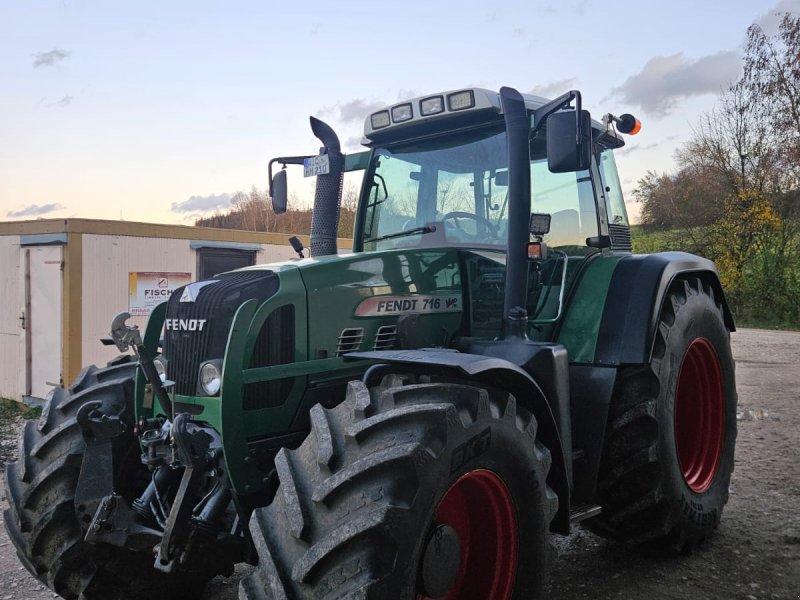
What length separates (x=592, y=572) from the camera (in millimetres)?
4117

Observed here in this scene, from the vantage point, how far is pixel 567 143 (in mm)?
3414

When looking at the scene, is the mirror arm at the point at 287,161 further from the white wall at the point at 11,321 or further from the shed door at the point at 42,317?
the white wall at the point at 11,321

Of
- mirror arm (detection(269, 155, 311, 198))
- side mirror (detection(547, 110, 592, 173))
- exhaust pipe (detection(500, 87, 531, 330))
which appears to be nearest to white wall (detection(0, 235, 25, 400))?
mirror arm (detection(269, 155, 311, 198))

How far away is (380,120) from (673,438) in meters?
2.49

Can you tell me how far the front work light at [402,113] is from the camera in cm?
414

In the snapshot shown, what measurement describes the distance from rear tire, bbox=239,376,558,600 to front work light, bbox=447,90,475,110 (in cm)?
178

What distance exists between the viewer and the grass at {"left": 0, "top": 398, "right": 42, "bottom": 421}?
10594mm

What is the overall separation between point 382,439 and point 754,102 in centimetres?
2546

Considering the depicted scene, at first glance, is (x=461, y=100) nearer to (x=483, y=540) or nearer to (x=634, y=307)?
(x=634, y=307)

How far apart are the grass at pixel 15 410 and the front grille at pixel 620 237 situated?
9029 millimetres

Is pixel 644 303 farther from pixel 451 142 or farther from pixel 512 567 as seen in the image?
pixel 512 567

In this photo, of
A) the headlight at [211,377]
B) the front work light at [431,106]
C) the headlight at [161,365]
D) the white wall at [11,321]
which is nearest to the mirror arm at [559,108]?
the front work light at [431,106]

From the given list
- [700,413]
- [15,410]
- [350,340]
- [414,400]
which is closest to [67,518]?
[350,340]

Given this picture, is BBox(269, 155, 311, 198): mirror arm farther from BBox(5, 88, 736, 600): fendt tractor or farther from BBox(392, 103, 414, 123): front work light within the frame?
BBox(392, 103, 414, 123): front work light
